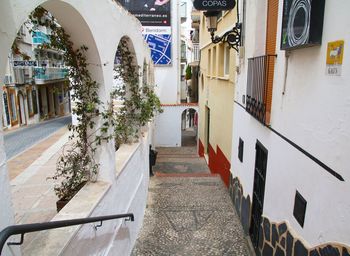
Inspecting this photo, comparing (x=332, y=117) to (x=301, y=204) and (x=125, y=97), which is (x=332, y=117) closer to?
(x=301, y=204)

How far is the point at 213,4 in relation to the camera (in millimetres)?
6211

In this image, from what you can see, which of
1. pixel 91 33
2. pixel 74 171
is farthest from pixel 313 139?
pixel 74 171

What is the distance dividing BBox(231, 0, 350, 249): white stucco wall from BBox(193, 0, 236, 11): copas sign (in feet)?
7.35

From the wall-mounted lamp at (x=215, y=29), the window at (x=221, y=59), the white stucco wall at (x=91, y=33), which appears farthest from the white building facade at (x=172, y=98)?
the white stucco wall at (x=91, y=33)

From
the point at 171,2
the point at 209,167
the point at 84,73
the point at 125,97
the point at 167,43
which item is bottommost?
the point at 209,167

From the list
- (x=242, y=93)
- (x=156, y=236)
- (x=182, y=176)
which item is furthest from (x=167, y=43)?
(x=156, y=236)

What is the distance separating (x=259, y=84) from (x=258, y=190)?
2.01 metres

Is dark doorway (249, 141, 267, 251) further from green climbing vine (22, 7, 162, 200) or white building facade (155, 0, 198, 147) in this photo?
white building facade (155, 0, 198, 147)

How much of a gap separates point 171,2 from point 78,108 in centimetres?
1883

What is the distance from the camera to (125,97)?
21.5ft

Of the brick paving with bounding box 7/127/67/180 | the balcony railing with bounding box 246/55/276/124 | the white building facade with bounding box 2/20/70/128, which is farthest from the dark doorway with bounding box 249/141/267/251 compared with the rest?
the white building facade with bounding box 2/20/70/128

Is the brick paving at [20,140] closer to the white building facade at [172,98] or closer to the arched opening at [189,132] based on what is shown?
the white building facade at [172,98]

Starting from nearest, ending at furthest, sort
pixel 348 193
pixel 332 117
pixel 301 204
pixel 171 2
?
pixel 348 193, pixel 332 117, pixel 301 204, pixel 171 2

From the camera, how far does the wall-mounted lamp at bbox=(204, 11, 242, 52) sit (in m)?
6.57
